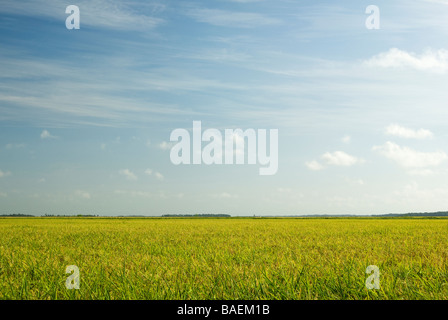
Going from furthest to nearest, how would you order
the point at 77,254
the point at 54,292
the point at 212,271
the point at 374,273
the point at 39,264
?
the point at 77,254 < the point at 39,264 < the point at 212,271 < the point at 374,273 < the point at 54,292

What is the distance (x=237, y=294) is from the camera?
4.66 meters

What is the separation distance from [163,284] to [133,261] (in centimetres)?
306

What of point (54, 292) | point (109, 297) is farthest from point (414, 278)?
point (54, 292)

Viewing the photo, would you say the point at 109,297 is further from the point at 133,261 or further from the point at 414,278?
the point at 414,278

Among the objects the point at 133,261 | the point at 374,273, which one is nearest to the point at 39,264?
the point at 133,261

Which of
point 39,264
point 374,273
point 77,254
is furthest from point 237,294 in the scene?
point 77,254

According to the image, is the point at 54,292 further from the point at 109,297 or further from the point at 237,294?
the point at 237,294

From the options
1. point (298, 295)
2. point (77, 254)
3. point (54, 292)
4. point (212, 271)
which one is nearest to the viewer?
point (298, 295)

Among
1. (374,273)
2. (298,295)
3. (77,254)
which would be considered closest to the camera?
(298,295)
